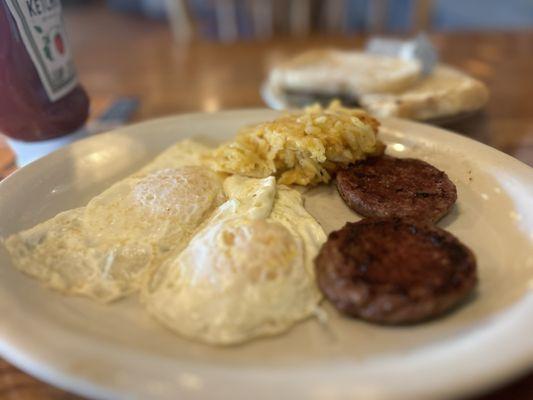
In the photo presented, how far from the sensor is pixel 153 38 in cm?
407

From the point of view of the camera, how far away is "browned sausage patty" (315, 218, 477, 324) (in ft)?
3.27

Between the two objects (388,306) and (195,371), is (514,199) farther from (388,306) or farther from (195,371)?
(195,371)

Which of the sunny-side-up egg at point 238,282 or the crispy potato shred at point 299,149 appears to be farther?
the crispy potato shred at point 299,149

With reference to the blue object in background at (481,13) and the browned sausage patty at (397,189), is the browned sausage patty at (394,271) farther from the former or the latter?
the blue object in background at (481,13)

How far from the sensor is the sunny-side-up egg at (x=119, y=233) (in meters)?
1.20

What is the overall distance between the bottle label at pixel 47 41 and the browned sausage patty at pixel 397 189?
1204mm

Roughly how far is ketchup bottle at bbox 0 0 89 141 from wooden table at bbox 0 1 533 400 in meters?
0.36

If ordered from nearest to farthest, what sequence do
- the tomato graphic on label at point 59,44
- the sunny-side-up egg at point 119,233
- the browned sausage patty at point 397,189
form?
the sunny-side-up egg at point 119,233 < the browned sausage patty at point 397,189 < the tomato graphic on label at point 59,44

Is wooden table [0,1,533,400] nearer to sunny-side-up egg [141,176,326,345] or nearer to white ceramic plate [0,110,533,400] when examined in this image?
white ceramic plate [0,110,533,400]

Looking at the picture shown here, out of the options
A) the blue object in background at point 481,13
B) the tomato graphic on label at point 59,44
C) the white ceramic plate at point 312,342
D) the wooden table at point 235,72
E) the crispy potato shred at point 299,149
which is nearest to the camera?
the white ceramic plate at point 312,342

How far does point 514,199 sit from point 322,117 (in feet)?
2.24

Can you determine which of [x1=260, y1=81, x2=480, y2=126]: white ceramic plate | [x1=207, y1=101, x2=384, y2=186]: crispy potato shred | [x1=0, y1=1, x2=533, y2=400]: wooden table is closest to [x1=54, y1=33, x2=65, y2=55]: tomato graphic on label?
[x1=0, y1=1, x2=533, y2=400]: wooden table

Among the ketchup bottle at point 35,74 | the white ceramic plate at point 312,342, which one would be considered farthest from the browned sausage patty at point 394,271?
the ketchup bottle at point 35,74

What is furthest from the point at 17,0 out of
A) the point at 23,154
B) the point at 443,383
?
the point at 443,383
